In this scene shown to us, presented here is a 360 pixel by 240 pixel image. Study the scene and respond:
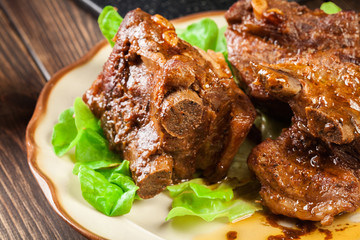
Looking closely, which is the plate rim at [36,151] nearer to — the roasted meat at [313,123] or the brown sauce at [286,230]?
the brown sauce at [286,230]

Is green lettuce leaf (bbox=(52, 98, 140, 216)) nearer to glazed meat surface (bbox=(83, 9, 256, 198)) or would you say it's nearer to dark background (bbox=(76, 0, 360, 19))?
glazed meat surface (bbox=(83, 9, 256, 198))

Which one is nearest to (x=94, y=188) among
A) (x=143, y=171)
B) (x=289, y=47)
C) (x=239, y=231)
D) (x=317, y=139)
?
(x=143, y=171)

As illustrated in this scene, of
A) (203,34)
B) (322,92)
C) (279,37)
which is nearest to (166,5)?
(203,34)

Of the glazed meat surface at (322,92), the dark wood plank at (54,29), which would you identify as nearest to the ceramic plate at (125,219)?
the glazed meat surface at (322,92)

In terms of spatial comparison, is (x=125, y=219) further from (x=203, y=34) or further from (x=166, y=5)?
(x=166, y=5)

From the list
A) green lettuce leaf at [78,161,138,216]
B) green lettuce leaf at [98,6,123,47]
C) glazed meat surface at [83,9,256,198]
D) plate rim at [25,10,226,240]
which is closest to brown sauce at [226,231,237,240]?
glazed meat surface at [83,9,256,198]

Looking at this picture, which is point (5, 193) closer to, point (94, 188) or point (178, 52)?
point (94, 188)
